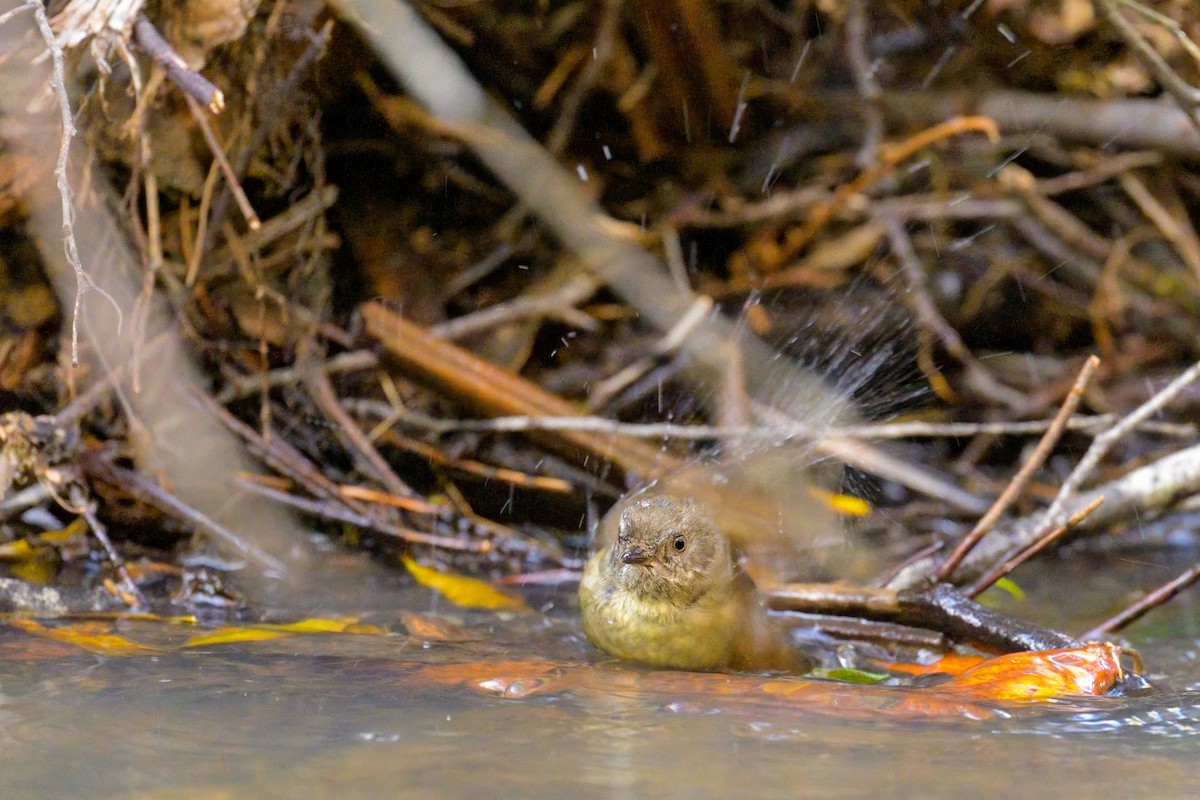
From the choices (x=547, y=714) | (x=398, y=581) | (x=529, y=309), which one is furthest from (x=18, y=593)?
(x=529, y=309)

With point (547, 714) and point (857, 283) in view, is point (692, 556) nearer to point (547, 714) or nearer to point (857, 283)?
point (547, 714)

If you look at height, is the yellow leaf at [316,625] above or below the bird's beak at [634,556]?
below

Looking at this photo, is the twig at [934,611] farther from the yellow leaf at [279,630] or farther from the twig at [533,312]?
the twig at [533,312]

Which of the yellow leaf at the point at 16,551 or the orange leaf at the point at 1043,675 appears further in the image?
the yellow leaf at the point at 16,551

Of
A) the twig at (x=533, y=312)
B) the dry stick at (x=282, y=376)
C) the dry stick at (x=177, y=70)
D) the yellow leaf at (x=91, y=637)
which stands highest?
the dry stick at (x=177, y=70)

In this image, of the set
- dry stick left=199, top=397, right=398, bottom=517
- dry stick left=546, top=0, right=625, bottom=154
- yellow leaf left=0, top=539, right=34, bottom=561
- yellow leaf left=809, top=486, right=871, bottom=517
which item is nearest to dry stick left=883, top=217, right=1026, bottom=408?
yellow leaf left=809, top=486, right=871, bottom=517

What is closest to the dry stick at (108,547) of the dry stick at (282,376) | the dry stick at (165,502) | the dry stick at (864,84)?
the dry stick at (165,502)

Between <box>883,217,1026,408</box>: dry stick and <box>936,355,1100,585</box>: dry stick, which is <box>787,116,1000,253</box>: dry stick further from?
<box>936,355,1100,585</box>: dry stick
